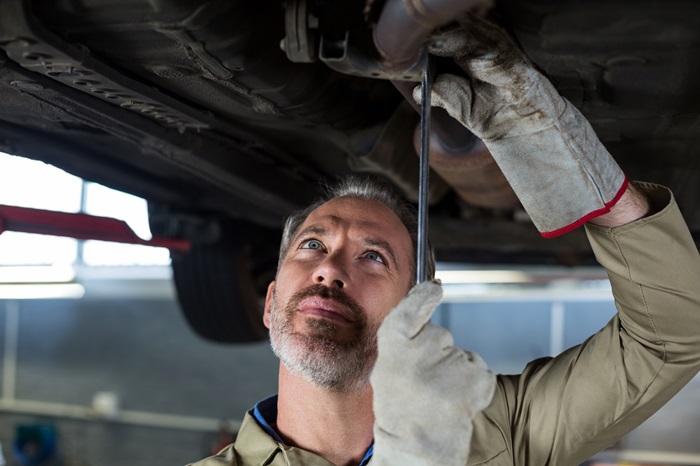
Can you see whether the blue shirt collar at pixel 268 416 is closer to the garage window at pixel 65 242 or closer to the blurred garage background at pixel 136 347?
the blurred garage background at pixel 136 347

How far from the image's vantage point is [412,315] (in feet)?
2.83

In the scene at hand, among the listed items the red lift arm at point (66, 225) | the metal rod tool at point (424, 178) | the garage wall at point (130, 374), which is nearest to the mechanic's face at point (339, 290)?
the metal rod tool at point (424, 178)

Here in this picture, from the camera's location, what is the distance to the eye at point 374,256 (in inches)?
53.7

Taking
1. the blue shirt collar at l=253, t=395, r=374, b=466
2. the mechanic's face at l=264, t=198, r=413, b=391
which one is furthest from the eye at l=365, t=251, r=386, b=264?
the blue shirt collar at l=253, t=395, r=374, b=466

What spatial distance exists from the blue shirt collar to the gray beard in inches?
5.1

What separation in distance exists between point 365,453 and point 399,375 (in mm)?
481

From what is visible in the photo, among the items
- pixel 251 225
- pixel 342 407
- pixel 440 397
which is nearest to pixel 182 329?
pixel 251 225

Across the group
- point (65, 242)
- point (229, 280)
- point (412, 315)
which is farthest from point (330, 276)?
point (65, 242)

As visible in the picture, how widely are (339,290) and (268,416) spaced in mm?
318

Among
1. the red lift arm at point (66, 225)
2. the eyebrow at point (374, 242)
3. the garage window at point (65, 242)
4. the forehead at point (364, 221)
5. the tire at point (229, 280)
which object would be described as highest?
the forehead at point (364, 221)

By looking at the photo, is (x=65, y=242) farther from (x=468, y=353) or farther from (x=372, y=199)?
(x=468, y=353)

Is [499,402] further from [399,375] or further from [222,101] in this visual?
[222,101]

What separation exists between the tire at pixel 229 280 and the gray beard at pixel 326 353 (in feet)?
3.47

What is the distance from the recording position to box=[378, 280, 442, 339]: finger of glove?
860 millimetres
